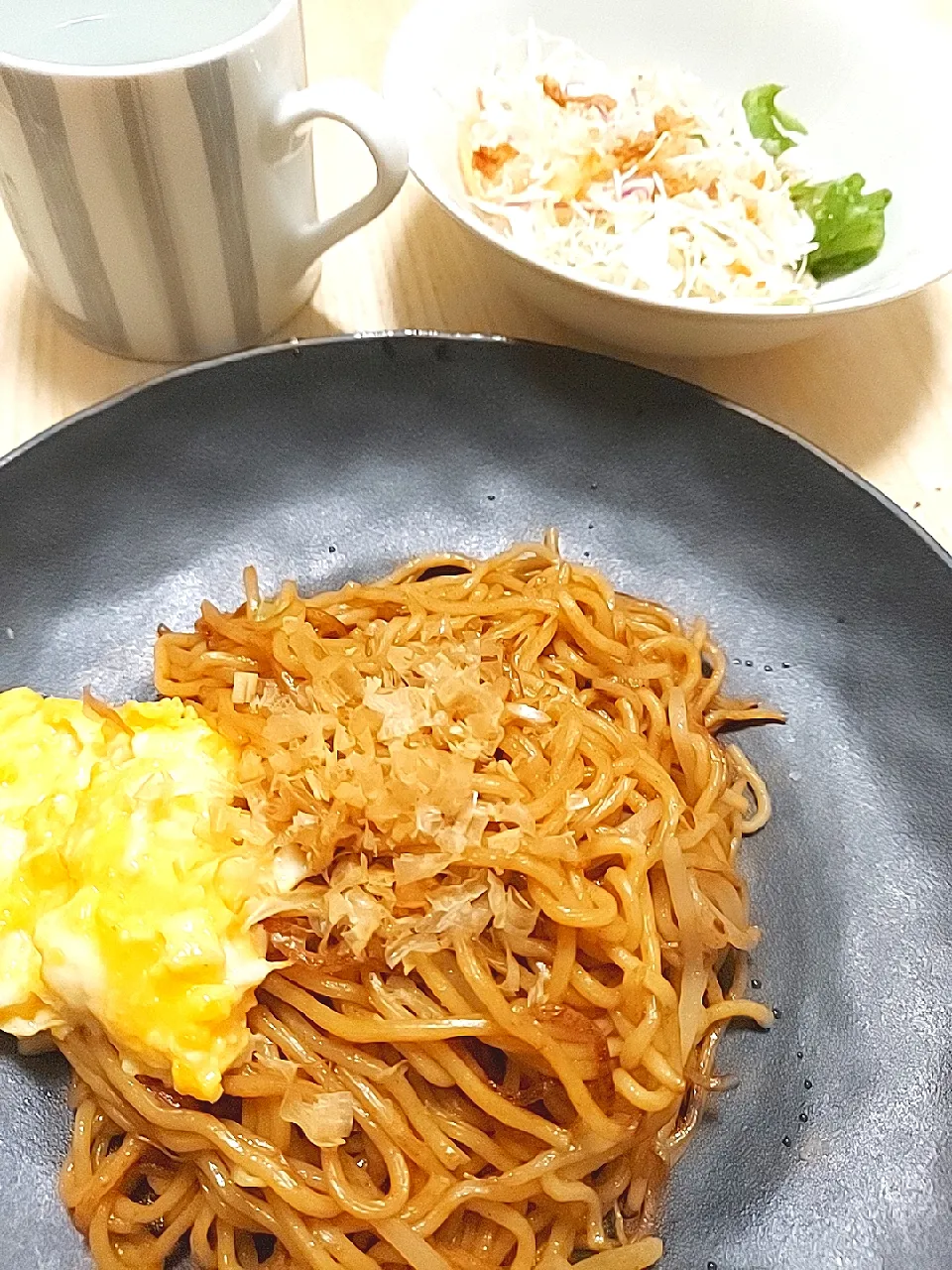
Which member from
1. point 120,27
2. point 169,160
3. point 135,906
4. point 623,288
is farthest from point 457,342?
point 135,906

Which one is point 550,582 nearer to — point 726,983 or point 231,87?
point 726,983

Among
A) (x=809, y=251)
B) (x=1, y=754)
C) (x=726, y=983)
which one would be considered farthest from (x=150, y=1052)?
(x=809, y=251)

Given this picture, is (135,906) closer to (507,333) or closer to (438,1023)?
(438,1023)

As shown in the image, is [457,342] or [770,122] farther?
[770,122]

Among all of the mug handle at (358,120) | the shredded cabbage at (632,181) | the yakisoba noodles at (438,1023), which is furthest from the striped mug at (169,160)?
the yakisoba noodles at (438,1023)

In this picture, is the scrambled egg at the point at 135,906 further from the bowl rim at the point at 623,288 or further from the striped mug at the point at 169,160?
the bowl rim at the point at 623,288

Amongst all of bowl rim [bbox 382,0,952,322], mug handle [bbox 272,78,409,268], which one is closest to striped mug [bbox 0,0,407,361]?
mug handle [bbox 272,78,409,268]
